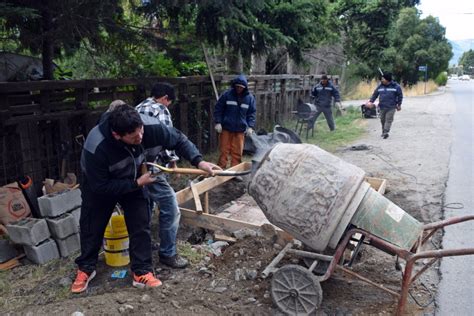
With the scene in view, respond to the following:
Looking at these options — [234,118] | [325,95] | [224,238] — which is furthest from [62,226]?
[325,95]

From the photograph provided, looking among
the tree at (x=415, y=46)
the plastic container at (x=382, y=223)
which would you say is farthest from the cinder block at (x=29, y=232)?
the tree at (x=415, y=46)

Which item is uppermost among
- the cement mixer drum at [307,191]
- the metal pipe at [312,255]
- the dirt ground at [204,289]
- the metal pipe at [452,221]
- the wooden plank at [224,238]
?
the cement mixer drum at [307,191]

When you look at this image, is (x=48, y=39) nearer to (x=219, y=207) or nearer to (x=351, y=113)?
(x=219, y=207)

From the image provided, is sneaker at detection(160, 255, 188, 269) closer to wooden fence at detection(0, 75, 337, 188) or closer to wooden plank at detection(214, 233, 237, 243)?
wooden plank at detection(214, 233, 237, 243)

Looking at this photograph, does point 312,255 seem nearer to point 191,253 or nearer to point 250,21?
point 191,253

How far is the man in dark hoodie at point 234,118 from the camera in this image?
25.2 feet

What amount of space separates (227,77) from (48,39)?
4641mm

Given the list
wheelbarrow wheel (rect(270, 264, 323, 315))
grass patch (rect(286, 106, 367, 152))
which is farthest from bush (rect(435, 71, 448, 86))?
wheelbarrow wheel (rect(270, 264, 323, 315))

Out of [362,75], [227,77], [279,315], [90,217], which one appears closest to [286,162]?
[279,315]

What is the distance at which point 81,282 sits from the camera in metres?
3.94

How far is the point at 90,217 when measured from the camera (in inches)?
157

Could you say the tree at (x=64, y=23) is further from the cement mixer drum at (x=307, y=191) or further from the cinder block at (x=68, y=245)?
the cement mixer drum at (x=307, y=191)

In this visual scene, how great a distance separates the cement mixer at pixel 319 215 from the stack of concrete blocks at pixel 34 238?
93.4 inches

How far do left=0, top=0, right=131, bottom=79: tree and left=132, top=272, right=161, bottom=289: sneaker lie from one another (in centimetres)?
338
